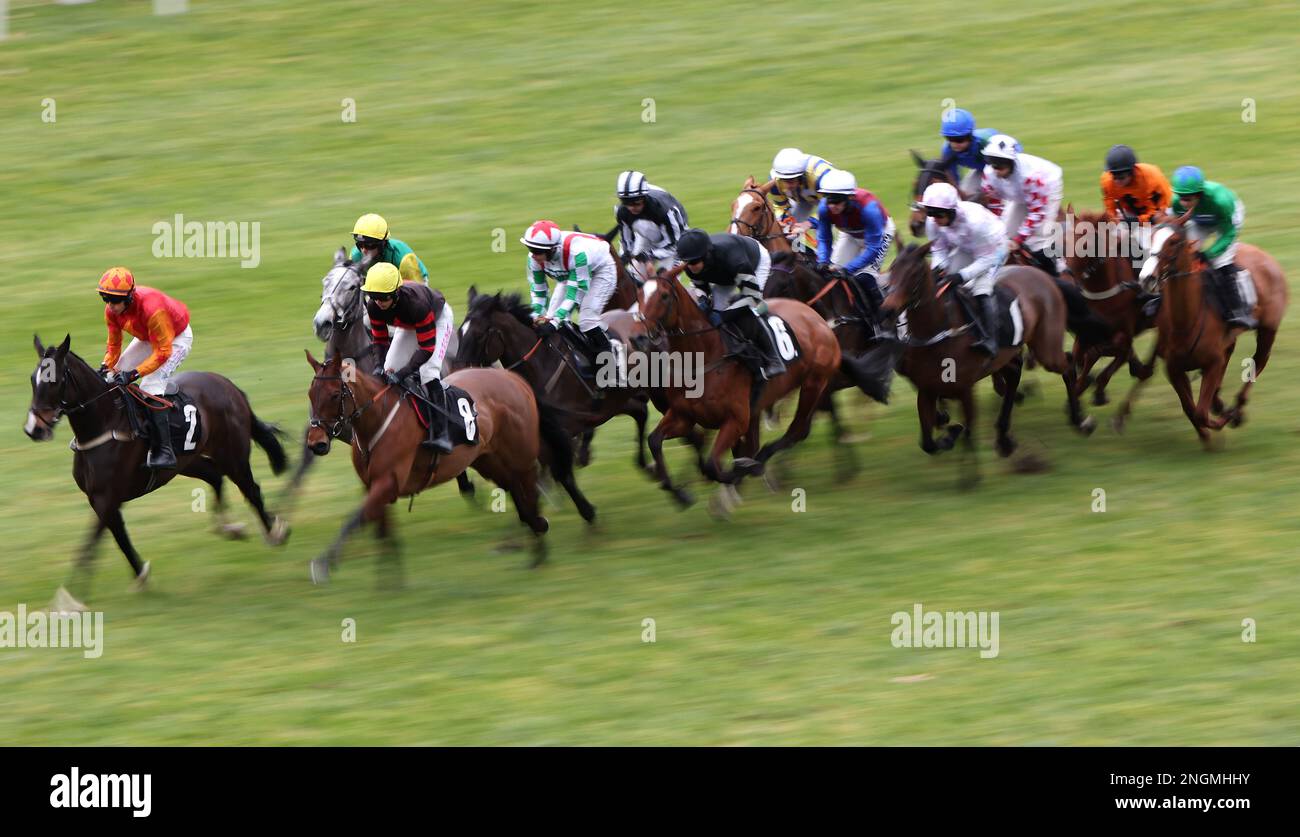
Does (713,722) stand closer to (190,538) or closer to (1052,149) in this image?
(190,538)

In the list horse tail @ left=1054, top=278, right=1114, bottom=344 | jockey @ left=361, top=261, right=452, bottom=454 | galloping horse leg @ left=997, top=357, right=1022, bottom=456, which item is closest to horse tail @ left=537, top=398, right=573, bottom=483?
jockey @ left=361, top=261, right=452, bottom=454

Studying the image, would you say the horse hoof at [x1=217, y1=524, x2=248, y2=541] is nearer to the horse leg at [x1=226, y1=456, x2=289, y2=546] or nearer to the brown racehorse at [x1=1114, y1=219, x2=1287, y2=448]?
the horse leg at [x1=226, y1=456, x2=289, y2=546]

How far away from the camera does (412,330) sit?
1082 centimetres

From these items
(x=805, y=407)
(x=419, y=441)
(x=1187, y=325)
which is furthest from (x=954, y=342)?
(x=419, y=441)

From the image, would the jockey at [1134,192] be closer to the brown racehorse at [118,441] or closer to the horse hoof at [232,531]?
the brown racehorse at [118,441]

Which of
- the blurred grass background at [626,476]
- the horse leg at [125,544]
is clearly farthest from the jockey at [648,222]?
the horse leg at [125,544]

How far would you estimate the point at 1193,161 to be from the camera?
843 inches

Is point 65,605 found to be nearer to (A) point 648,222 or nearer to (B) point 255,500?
(B) point 255,500

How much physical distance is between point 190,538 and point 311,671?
3.31 m

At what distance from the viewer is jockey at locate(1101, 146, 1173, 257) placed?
13180 mm

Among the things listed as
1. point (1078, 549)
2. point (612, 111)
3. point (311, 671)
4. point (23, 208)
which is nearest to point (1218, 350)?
point (1078, 549)

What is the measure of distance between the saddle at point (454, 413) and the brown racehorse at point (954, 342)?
9.90 ft

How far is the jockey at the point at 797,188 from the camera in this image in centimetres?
1317

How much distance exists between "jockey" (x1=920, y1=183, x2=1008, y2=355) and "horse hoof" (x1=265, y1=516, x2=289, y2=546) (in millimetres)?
4823
